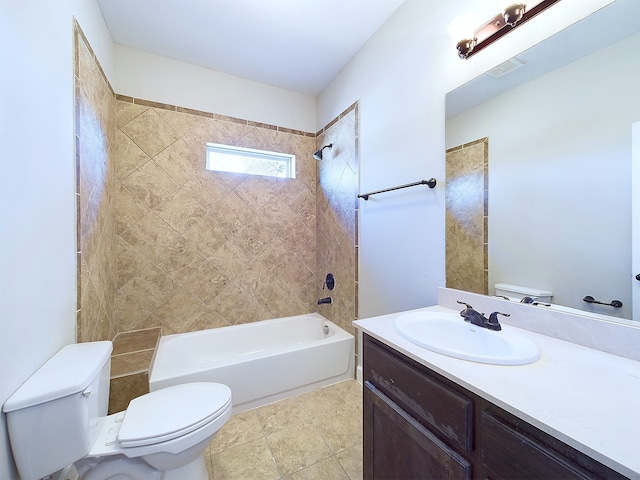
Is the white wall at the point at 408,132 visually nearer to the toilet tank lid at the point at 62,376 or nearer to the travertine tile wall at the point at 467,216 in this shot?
the travertine tile wall at the point at 467,216

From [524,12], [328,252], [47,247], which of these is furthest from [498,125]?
[47,247]

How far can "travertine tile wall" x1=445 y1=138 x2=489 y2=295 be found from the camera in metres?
1.23

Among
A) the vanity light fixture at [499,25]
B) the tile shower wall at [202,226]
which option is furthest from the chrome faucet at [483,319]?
the tile shower wall at [202,226]

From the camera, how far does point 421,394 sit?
807 millimetres

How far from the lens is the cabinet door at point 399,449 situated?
0.72 metres

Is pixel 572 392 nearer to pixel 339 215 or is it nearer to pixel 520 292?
pixel 520 292

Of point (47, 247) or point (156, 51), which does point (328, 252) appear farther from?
point (156, 51)

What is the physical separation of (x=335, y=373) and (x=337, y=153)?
6.47ft

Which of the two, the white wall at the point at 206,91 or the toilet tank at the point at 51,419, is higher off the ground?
the white wall at the point at 206,91

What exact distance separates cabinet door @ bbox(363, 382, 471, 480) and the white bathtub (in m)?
0.94

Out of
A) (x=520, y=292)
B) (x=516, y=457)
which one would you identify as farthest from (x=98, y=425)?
(x=520, y=292)

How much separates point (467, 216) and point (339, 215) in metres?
1.22

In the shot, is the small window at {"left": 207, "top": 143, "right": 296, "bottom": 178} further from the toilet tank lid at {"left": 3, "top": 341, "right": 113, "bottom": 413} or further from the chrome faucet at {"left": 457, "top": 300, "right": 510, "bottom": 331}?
the chrome faucet at {"left": 457, "top": 300, "right": 510, "bottom": 331}

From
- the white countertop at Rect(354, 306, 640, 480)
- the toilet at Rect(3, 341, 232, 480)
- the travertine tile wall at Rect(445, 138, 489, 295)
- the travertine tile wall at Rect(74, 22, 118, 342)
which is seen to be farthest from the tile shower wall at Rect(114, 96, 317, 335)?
the white countertop at Rect(354, 306, 640, 480)
